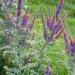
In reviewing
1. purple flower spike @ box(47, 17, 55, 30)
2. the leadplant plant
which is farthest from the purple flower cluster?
purple flower spike @ box(47, 17, 55, 30)

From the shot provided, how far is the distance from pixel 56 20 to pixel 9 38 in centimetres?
72

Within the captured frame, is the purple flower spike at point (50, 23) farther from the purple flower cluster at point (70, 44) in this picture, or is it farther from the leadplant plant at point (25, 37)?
the purple flower cluster at point (70, 44)

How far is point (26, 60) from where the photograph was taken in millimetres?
5379

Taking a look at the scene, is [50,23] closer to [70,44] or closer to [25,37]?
[25,37]

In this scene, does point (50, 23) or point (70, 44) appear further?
point (50, 23)

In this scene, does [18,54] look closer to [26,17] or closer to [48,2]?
[26,17]

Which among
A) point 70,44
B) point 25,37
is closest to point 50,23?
point 25,37

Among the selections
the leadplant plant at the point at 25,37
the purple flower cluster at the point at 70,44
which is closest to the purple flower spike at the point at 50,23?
the leadplant plant at the point at 25,37

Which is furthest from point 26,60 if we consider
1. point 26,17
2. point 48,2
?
point 48,2

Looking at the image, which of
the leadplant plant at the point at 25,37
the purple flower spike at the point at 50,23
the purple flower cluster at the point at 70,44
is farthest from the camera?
the purple flower spike at the point at 50,23

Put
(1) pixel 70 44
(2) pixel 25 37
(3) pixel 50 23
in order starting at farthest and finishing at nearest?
(3) pixel 50 23, (2) pixel 25 37, (1) pixel 70 44

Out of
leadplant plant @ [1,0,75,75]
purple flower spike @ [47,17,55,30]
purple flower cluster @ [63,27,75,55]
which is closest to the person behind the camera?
purple flower cluster @ [63,27,75,55]

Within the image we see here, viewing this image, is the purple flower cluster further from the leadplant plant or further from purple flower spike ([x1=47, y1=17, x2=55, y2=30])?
purple flower spike ([x1=47, y1=17, x2=55, y2=30])

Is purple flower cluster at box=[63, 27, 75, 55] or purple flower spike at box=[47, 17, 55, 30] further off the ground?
purple flower spike at box=[47, 17, 55, 30]
